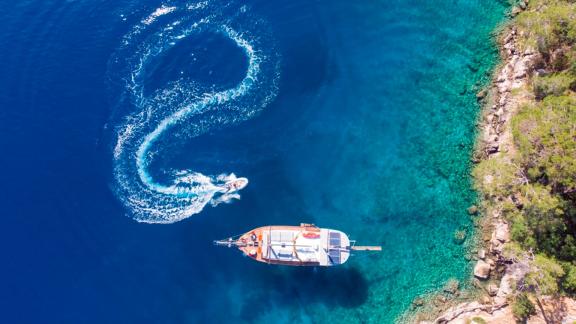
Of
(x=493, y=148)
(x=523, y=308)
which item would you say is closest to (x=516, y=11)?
(x=493, y=148)

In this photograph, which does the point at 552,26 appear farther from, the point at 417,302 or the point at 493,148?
the point at 417,302

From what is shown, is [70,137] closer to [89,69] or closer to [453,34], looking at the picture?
[89,69]

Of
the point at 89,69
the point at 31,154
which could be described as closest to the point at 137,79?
the point at 89,69

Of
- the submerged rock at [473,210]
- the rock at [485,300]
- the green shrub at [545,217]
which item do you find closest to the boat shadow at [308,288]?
the rock at [485,300]

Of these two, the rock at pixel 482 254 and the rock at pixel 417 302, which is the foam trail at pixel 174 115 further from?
the rock at pixel 482 254

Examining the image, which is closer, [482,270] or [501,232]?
[482,270]

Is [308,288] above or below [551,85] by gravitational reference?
below

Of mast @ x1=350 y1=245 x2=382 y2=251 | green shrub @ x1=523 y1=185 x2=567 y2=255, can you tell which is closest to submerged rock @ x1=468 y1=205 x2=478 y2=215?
green shrub @ x1=523 y1=185 x2=567 y2=255

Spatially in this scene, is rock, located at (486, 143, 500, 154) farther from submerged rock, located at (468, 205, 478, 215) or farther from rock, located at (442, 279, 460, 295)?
rock, located at (442, 279, 460, 295)
